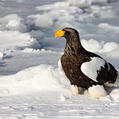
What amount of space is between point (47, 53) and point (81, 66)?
256cm

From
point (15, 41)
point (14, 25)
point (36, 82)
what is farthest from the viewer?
point (14, 25)

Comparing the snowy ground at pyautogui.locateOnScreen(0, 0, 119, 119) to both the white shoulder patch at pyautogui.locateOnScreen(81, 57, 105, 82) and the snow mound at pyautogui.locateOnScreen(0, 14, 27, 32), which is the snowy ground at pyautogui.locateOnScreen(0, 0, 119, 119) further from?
the white shoulder patch at pyautogui.locateOnScreen(81, 57, 105, 82)

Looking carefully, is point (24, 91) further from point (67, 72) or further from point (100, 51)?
point (100, 51)

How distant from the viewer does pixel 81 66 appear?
281cm

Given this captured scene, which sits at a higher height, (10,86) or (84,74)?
(84,74)

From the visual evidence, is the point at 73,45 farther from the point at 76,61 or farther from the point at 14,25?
the point at 14,25

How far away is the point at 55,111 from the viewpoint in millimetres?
2418

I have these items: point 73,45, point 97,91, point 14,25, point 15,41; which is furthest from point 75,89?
point 14,25

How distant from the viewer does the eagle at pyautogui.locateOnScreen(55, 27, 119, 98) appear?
2838mm

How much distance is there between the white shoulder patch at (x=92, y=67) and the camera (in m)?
2.80

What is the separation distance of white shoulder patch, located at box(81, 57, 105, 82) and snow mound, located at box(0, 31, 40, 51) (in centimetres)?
280

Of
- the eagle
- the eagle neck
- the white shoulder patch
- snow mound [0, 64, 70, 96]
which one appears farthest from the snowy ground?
the eagle neck

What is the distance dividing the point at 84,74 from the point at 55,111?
0.54m

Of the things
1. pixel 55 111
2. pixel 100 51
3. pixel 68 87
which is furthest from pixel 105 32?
pixel 55 111
